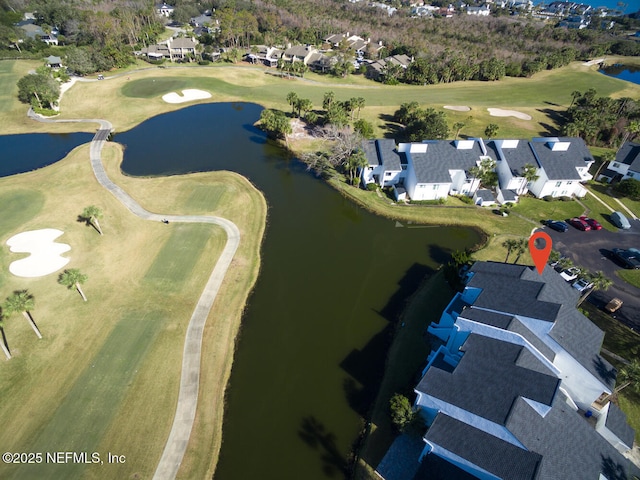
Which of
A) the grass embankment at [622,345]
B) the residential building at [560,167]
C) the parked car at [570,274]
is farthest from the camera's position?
the residential building at [560,167]

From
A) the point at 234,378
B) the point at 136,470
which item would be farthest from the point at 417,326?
the point at 136,470

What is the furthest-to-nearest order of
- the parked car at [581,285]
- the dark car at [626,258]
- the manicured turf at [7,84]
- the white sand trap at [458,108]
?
the white sand trap at [458,108]
the manicured turf at [7,84]
the dark car at [626,258]
the parked car at [581,285]

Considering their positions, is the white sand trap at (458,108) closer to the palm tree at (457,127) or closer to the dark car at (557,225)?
the palm tree at (457,127)

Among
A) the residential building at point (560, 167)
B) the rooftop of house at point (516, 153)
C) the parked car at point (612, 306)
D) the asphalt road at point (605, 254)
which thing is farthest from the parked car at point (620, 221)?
the parked car at point (612, 306)

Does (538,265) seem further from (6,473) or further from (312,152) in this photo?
(6,473)

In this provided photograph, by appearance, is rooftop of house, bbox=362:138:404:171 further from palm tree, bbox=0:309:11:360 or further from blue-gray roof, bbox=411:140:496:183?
palm tree, bbox=0:309:11:360
